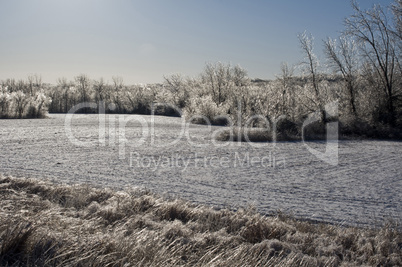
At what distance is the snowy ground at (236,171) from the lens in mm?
7672

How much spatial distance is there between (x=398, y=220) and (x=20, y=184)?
7.79m

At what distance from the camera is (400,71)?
25703 millimetres

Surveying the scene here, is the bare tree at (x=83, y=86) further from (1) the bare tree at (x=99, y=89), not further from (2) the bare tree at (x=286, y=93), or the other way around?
(2) the bare tree at (x=286, y=93)

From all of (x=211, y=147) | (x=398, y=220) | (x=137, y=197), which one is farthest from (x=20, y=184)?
(x=211, y=147)

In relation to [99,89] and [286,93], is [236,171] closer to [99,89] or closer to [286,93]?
[286,93]

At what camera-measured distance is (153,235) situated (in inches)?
187

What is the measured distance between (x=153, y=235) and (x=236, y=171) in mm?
6641

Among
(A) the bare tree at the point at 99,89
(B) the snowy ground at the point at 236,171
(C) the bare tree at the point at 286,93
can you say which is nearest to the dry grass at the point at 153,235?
(B) the snowy ground at the point at 236,171

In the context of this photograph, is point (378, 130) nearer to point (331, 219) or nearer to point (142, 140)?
point (142, 140)

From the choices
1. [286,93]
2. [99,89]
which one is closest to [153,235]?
[286,93]

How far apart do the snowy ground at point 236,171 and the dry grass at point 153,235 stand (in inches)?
41.7

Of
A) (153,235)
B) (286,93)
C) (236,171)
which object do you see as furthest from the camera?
(286,93)

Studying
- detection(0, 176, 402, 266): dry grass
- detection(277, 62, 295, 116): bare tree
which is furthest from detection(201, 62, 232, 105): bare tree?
detection(0, 176, 402, 266): dry grass

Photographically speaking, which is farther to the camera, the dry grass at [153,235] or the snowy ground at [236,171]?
the snowy ground at [236,171]
